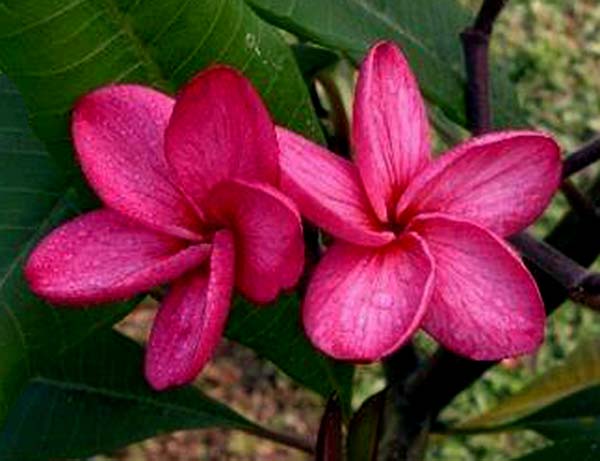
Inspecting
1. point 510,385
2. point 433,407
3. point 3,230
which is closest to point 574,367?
point 433,407

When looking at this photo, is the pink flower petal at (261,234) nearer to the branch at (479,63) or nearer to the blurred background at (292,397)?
the branch at (479,63)

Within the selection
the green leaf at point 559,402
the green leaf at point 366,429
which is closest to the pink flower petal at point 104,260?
the green leaf at point 366,429

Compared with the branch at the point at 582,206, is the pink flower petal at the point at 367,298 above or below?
above

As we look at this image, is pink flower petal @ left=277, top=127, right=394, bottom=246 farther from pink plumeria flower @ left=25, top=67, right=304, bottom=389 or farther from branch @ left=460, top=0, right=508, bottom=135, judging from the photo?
branch @ left=460, top=0, right=508, bottom=135

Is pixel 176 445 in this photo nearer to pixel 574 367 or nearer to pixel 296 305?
pixel 574 367

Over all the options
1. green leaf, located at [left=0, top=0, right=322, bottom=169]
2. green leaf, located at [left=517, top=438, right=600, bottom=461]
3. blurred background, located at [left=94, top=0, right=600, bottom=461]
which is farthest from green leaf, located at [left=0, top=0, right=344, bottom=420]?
blurred background, located at [left=94, top=0, right=600, bottom=461]

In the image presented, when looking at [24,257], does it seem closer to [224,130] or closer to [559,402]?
[224,130]
